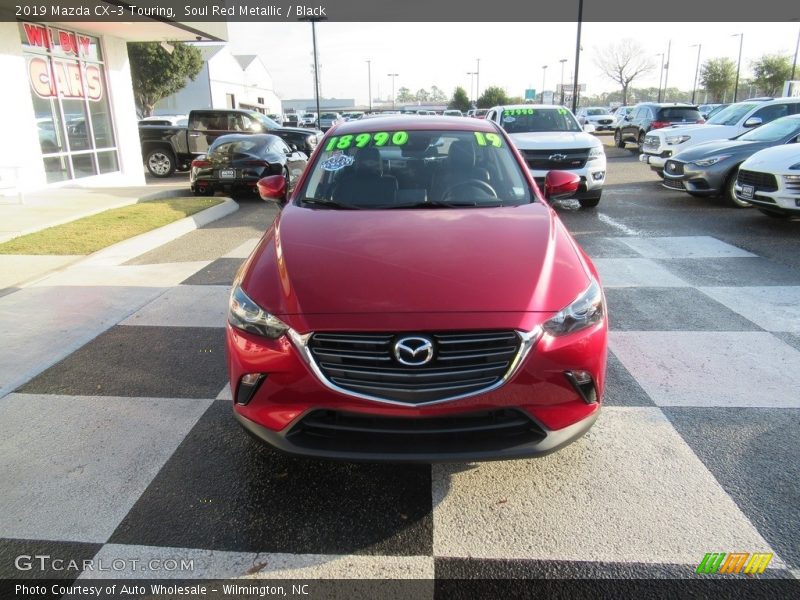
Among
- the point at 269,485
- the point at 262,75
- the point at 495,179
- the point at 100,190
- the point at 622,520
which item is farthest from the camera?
the point at 262,75

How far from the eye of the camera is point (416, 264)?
275 centimetres

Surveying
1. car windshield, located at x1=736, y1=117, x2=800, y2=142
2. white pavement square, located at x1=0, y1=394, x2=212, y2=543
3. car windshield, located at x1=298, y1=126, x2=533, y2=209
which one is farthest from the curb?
car windshield, located at x1=736, y1=117, x2=800, y2=142

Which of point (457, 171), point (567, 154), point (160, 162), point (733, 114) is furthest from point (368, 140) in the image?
point (160, 162)

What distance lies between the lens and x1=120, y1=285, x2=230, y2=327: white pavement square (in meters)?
4.99

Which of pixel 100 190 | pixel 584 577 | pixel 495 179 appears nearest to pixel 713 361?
pixel 495 179

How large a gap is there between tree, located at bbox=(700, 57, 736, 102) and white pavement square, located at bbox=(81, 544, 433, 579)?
245 ft

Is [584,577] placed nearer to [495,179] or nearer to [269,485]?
[269,485]

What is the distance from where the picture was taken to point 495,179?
393cm

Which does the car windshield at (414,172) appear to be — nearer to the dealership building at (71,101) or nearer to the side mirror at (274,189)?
the side mirror at (274,189)

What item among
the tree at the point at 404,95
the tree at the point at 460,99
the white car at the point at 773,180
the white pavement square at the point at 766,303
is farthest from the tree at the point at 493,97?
the tree at the point at 404,95

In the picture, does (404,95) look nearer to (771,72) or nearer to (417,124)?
(771,72)

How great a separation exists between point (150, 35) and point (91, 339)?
1373cm

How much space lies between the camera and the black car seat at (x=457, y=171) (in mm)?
3822

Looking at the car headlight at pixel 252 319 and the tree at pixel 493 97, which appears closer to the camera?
the car headlight at pixel 252 319
